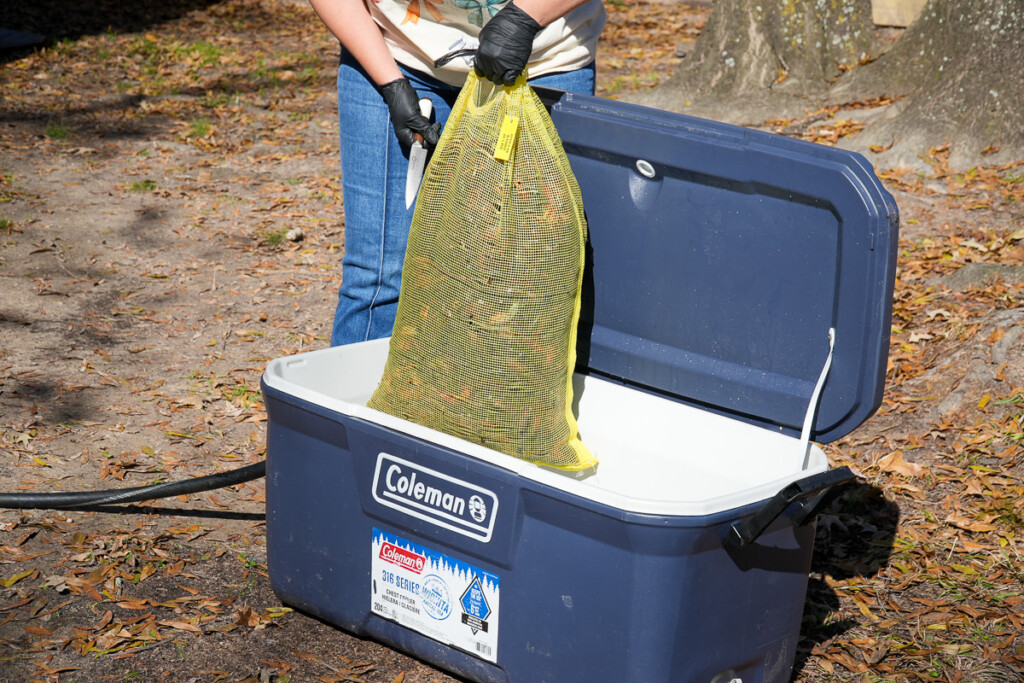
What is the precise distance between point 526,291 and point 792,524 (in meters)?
0.77

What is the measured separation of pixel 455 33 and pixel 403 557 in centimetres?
130

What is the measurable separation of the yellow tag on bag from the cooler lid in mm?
211

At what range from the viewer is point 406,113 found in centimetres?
249

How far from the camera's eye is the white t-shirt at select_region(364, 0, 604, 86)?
8.16 ft

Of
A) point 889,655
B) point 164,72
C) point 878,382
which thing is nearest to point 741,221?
point 878,382

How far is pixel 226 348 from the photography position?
14.0 feet

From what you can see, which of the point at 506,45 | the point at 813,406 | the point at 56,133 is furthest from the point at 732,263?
the point at 56,133

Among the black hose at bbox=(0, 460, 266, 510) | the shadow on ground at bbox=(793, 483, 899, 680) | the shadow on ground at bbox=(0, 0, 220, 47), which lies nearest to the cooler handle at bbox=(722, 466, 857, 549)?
the shadow on ground at bbox=(793, 483, 899, 680)

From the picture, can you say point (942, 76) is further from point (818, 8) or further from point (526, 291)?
point (526, 291)

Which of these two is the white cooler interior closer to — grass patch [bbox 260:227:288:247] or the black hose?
the black hose

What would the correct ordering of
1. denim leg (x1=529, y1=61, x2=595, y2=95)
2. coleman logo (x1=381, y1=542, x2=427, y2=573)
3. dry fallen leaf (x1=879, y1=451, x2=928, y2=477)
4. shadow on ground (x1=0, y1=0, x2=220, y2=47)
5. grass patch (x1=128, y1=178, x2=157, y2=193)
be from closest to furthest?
coleman logo (x1=381, y1=542, x2=427, y2=573) → denim leg (x1=529, y1=61, x2=595, y2=95) → dry fallen leaf (x1=879, y1=451, x2=928, y2=477) → grass patch (x1=128, y1=178, x2=157, y2=193) → shadow on ground (x1=0, y1=0, x2=220, y2=47)

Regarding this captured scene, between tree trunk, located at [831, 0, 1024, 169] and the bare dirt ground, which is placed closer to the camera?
the bare dirt ground

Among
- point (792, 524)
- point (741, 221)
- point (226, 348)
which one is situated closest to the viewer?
point (792, 524)

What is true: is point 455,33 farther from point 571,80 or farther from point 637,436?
point 637,436
